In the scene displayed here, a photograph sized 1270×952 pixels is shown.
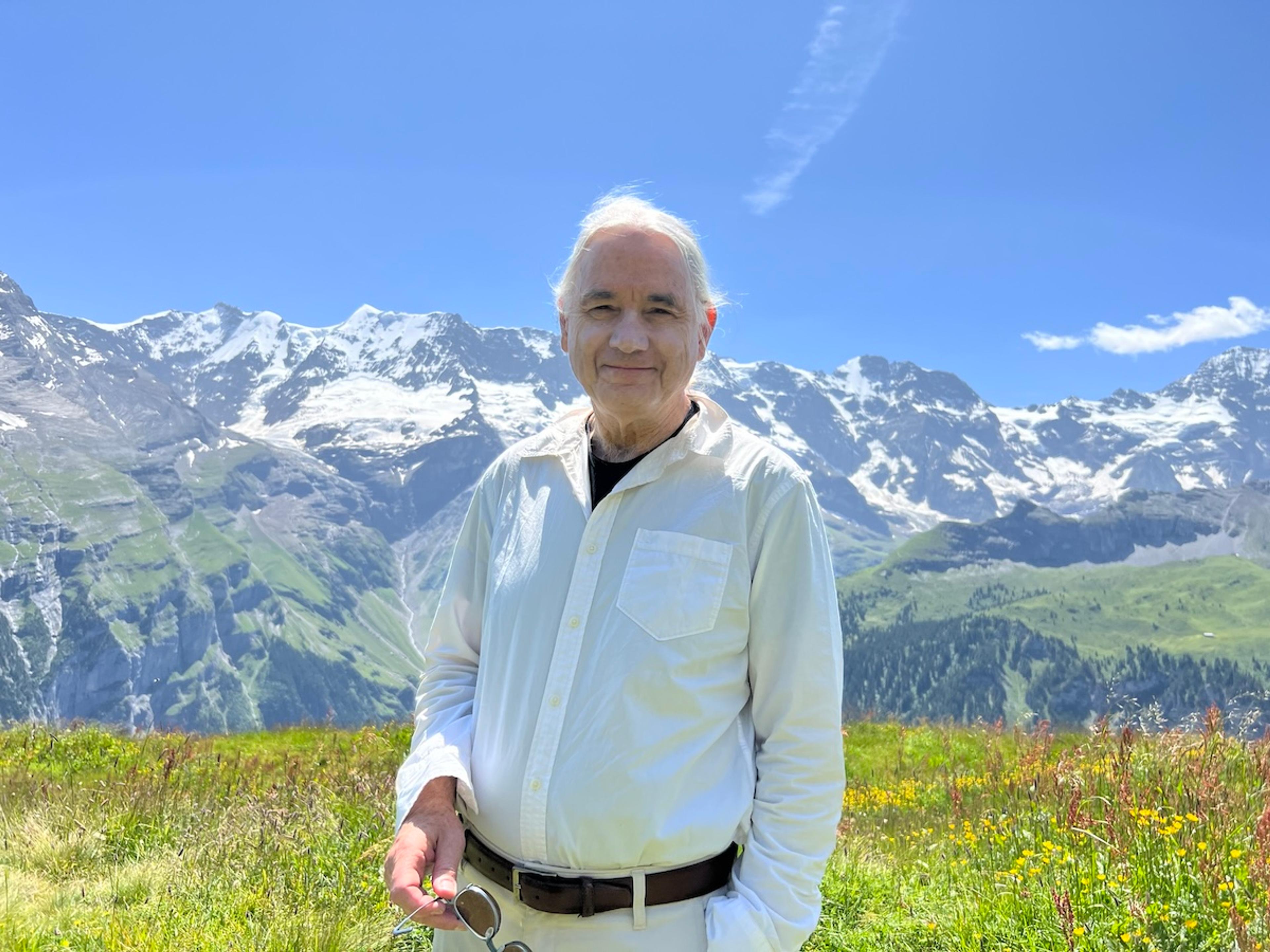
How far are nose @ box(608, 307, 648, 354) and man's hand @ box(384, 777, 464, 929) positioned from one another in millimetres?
1509

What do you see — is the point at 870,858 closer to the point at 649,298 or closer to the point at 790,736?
the point at 790,736

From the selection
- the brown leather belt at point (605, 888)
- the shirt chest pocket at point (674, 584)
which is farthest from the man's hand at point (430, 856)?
the shirt chest pocket at point (674, 584)

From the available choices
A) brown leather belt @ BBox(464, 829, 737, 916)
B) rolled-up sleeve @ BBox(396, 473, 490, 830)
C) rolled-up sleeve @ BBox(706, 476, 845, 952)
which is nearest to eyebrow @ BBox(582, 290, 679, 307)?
A: rolled-up sleeve @ BBox(706, 476, 845, 952)

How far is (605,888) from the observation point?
2652 mm

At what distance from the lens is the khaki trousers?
2.65m

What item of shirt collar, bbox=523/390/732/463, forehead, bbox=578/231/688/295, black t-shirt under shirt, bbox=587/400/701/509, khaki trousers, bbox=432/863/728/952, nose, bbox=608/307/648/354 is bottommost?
khaki trousers, bbox=432/863/728/952

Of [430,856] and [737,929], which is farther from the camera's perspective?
[430,856]

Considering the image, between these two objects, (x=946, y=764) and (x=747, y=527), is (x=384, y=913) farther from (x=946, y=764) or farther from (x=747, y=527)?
(x=946, y=764)

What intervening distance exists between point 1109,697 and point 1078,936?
4.31m

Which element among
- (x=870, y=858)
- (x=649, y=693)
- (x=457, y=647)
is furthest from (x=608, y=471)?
(x=870, y=858)

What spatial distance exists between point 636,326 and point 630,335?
41mm

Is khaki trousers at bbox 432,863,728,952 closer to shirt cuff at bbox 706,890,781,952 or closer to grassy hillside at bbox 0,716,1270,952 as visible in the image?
shirt cuff at bbox 706,890,781,952

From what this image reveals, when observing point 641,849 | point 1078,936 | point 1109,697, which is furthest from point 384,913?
point 1109,697

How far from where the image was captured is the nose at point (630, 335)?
2924mm
